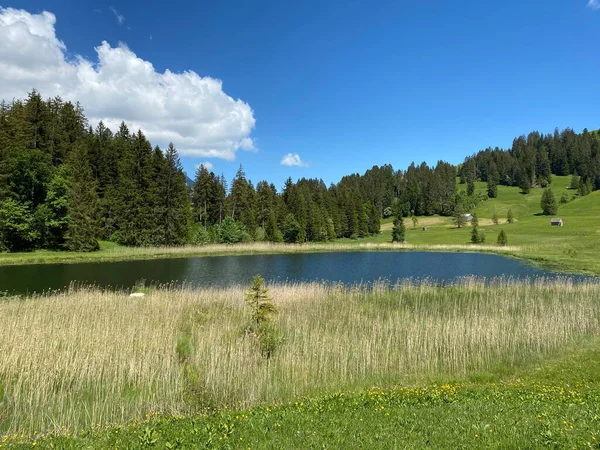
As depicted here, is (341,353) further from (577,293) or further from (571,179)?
(571,179)

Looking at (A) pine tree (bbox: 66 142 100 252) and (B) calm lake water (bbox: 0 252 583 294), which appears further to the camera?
(A) pine tree (bbox: 66 142 100 252)

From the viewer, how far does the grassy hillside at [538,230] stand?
143 feet

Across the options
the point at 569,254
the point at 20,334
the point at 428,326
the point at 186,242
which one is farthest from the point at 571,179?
the point at 20,334

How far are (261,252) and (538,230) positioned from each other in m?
55.8

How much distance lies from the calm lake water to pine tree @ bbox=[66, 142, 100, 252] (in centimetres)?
1071

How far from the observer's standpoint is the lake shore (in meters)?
38.7

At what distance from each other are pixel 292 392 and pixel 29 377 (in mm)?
6606

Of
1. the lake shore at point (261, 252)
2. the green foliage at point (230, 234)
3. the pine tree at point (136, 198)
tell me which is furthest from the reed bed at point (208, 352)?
the green foliage at point (230, 234)

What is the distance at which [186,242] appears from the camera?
61.4 meters

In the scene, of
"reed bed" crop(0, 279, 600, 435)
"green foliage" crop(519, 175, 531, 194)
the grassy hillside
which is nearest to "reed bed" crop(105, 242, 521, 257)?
the grassy hillside

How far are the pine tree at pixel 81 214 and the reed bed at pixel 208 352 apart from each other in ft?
120

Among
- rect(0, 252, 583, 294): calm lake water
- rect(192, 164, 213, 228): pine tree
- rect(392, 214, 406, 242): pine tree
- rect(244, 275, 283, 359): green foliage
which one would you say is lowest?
rect(0, 252, 583, 294): calm lake water

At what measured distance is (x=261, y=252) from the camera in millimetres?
55781

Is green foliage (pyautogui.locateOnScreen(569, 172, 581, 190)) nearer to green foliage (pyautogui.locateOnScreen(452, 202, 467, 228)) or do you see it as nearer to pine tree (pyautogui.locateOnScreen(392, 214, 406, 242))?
green foliage (pyautogui.locateOnScreen(452, 202, 467, 228))
